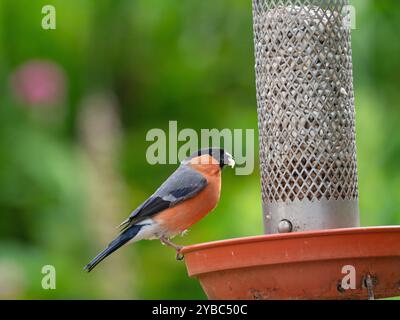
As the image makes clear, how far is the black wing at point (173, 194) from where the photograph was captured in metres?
5.79

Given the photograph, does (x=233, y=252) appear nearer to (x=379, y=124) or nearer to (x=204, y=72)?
(x=379, y=124)

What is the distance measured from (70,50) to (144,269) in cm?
225

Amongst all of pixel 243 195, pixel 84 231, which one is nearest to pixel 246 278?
pixel 243 195

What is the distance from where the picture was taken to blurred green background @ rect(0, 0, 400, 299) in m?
7.98

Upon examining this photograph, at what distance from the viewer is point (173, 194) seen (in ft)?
19.2

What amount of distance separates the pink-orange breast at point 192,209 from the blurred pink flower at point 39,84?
115 inches

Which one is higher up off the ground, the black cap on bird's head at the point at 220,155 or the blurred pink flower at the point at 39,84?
the blurred pink flower at the point at 39,84

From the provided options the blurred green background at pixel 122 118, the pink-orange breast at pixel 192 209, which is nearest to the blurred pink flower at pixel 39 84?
the blurred green background at pixel 122 118

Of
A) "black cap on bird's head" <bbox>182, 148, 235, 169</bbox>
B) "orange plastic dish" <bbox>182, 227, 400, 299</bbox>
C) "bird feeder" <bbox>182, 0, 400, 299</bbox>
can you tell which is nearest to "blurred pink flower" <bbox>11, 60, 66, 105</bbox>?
"black cap on bird's head" <bbox>182, 148, 235, 169</bbox>

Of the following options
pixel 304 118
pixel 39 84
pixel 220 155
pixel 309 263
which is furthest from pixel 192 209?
pixel 39 84

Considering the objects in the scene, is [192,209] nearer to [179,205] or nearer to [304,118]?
[179,205]

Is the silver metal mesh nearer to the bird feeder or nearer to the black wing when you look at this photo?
the bird feeder

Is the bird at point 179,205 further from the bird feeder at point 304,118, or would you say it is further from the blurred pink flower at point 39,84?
the blurred pink flower at point 39,84

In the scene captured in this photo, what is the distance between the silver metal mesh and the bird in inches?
23.7
